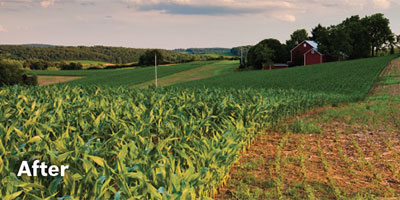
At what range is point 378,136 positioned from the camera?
11.7 m

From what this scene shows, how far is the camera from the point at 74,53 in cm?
14638

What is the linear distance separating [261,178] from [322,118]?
9602 millimetres

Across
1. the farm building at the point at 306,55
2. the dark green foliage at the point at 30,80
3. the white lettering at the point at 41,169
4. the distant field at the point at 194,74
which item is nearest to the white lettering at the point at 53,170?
the white lettering at the point at 41,169

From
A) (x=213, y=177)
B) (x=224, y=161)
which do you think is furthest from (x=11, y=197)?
(x=224, y=161)

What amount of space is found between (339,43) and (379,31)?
67.6 feet

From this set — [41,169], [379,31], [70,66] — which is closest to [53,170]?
[41,169]

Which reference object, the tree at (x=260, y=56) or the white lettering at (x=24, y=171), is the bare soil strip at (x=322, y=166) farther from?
the tree at (x=260, y=56)

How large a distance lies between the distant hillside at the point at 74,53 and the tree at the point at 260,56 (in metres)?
43.6

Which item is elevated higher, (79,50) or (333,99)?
(79,50)

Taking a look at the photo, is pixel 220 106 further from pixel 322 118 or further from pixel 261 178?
pixel 322 118

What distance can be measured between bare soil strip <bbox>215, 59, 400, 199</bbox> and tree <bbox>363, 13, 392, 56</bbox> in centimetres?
8969

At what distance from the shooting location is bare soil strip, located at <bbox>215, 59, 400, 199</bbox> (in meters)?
6.51

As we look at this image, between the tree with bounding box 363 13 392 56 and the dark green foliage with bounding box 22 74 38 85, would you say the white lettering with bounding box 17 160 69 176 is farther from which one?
the tree with bounding box 363 13 392 56

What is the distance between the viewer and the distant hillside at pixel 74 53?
13075 centimetres
